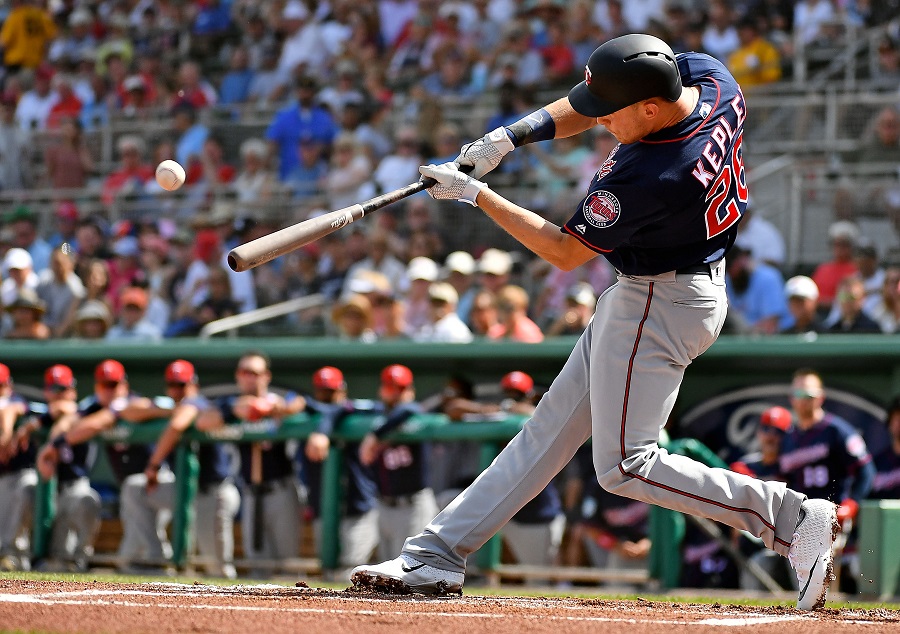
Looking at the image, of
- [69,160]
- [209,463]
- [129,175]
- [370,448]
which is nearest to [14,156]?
[69,160]

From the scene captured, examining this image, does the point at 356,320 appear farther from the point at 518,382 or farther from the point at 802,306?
the point at 802,306

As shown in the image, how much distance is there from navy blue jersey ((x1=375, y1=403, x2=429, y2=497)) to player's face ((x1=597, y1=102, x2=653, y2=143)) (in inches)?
151

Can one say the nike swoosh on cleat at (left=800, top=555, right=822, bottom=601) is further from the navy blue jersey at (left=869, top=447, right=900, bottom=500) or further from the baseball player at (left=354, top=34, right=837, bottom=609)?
the navy blue jersey at (left=869, top=447, right=900, bottom=500)

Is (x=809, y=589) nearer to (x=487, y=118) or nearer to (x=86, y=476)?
(x=86, y=476)

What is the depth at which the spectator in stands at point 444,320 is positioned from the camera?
844 cm

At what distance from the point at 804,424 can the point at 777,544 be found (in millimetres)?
3348

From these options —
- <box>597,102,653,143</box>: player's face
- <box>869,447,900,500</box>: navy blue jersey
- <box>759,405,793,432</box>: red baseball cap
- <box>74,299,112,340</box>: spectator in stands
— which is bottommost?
<box>869,447,900,500</box>: navy blue jersey

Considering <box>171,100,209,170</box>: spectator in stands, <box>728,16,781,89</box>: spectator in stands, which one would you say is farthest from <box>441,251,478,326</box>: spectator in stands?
<box>171,100,209,170</box>: spectator in stands

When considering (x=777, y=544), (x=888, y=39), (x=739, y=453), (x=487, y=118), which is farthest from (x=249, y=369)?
(x=888, y=39)

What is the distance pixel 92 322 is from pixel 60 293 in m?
0.94

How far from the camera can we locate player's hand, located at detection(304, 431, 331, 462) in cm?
769

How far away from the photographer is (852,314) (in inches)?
309

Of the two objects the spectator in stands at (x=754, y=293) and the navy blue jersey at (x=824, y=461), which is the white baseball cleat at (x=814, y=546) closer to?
the navy blue jersey at (x=824, y=461)

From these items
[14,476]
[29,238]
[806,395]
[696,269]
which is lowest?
[14,476]
